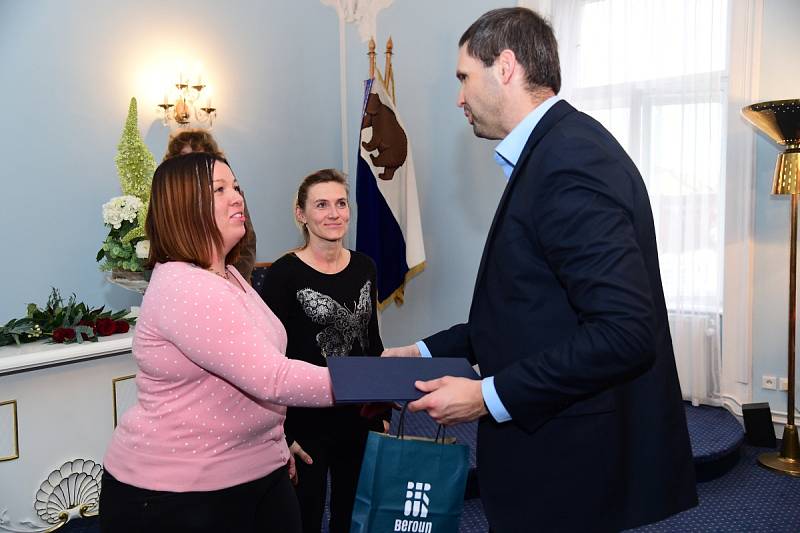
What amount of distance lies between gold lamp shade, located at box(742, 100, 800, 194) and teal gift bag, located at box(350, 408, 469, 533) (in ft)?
9.61

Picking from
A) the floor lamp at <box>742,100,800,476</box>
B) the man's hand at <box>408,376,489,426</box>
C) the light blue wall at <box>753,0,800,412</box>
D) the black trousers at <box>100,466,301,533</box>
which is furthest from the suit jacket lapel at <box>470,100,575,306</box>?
the light blue wall at <box>753,0,800,412</box>

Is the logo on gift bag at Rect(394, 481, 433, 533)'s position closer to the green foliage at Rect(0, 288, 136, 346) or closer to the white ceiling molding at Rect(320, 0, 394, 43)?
the green foliage at Rect(0, 288, 136, 346)

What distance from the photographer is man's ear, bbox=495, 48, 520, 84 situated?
142 centimetres

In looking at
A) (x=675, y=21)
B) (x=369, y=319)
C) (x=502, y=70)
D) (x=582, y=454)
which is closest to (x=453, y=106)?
(x=675, y=21)

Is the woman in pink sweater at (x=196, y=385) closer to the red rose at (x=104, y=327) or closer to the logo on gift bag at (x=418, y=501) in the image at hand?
the logo on gift bag at (x=418, y=501)

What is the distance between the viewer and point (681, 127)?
14.5ft

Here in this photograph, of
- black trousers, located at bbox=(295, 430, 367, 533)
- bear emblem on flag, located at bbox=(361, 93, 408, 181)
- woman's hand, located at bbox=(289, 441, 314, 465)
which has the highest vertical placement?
bear emblem on flag, located at bbox=(361, 93, 408, 181)

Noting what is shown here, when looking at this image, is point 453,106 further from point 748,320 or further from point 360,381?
point 360,381

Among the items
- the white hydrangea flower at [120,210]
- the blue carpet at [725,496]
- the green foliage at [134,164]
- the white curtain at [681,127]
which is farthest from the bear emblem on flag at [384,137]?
the white hydrangea flower at [120,210]

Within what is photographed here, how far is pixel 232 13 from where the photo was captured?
484cm

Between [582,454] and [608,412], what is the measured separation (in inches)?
3.5

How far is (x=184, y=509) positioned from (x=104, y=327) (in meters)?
1.96

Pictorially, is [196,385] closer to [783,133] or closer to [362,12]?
[783,133]

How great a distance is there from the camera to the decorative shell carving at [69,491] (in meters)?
2.96
